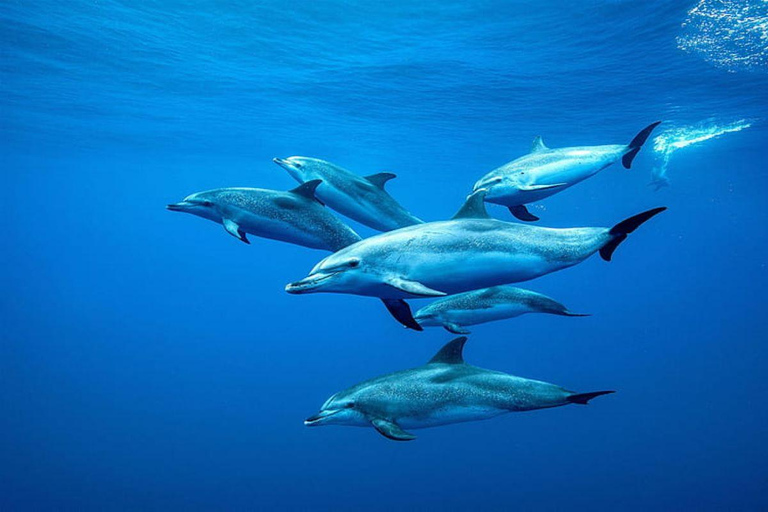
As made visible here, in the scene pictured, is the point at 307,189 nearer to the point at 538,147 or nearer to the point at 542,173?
the point at 542,173

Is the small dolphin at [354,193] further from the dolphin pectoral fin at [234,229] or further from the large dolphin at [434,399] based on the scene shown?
the large dolphin at [434,399]

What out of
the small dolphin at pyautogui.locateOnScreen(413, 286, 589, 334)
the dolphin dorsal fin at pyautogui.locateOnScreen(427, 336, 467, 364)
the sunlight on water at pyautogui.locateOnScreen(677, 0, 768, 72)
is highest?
the sunlight on water at pyautogui.locateOnScreen(677, 0, 768, 72)

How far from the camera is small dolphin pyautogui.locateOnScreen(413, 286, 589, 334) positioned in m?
6.84

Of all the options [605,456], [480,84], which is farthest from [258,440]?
[480,84]

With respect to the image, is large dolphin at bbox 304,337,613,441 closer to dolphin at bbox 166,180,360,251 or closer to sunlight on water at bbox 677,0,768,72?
dolphin at bbox 166,180,360,251

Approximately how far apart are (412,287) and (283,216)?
253 centimetres

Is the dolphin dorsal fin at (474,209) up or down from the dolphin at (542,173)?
down

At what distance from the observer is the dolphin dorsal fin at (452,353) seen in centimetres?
600

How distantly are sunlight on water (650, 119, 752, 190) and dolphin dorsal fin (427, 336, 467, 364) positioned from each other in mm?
24818

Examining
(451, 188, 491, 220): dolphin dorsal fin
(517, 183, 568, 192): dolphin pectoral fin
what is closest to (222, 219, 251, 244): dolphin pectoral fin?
(451, 188, 491, 220): dolphin dorsal fin

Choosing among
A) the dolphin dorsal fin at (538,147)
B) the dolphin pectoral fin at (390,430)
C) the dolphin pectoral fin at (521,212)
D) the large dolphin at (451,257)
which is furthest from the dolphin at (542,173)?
the dolphin pectoral fin at (390,430)

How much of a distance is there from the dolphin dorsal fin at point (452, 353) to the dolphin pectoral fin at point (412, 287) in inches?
80.1

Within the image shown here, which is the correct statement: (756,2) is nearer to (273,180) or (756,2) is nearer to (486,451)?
(486,451)

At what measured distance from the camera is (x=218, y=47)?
52.7ft
